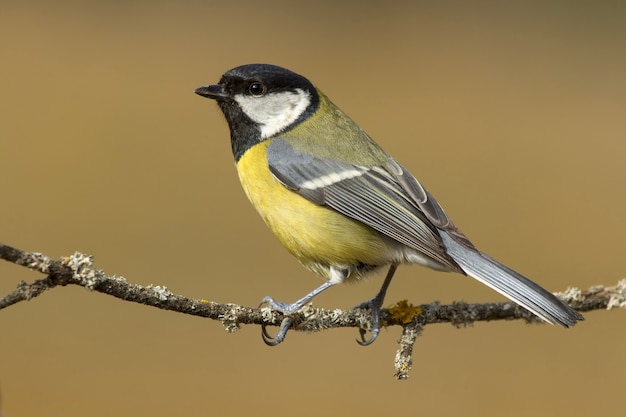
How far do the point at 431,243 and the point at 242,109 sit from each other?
0.76 meters

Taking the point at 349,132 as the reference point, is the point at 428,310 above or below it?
below

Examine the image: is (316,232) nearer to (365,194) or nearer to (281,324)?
(365,194)

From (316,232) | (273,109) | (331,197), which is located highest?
(273,109)

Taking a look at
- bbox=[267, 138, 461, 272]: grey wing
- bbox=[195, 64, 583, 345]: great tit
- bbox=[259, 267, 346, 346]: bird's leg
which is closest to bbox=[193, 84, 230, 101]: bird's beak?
bbox=[195, 64, 583, 345]: great tit

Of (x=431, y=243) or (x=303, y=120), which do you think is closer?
(x=431, y=243)

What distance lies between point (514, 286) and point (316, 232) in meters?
0.56

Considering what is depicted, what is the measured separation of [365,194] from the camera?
2133 mm

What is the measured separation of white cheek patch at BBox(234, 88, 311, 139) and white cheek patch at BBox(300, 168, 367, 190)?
0.88ft

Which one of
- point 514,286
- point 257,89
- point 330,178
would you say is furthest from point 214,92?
point 514,286

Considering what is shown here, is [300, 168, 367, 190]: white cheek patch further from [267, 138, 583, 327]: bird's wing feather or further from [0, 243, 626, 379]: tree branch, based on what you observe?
[0, 243, 626, 379]: tree branch

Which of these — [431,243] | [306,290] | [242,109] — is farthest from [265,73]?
[306,290]

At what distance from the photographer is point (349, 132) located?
92.0 inches

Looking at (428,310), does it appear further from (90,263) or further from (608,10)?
(608,10)

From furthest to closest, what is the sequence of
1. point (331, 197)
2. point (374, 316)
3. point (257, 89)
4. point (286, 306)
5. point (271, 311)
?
point (257, 89) < point (331, 197) < point (374, 316) < point (286, 306) < point (271, 311)
